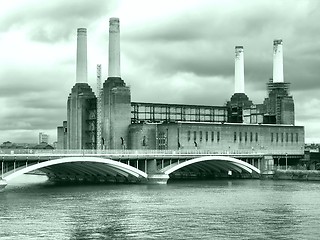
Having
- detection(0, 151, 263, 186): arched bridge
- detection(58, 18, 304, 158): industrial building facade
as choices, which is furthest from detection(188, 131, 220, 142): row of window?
detection(0, 151, 263, 186): arched bridge

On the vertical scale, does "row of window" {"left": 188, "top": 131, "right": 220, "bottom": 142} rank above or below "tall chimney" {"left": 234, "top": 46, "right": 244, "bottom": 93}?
below

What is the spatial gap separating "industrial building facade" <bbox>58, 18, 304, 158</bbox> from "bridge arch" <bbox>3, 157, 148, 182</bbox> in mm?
19094

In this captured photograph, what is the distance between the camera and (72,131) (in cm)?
13938

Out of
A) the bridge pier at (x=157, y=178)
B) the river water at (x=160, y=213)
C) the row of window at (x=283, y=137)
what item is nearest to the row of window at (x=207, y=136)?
the row of window at (x=283, y=137)

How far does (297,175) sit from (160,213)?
5764cm

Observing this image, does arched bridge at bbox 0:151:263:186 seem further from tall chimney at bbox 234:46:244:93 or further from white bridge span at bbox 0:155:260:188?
tall chimney at bbox 234:46:244:93

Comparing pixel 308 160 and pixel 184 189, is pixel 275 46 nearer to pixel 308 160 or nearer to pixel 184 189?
pixel 308 160

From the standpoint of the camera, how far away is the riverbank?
115838 mm

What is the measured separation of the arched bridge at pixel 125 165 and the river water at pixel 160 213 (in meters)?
3.57

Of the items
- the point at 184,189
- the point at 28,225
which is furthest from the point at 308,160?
the point at 28,225

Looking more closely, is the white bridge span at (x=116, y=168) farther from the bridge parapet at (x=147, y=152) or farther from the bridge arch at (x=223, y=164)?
the bridge parapet at (x=147, y=152)

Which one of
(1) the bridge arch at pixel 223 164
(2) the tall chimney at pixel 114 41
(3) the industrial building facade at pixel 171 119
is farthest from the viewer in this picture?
(3) the industrial building facade at pixel 171 119

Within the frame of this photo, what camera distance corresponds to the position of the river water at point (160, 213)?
52625mm

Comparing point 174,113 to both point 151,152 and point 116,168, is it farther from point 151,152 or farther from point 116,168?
point 116,168
